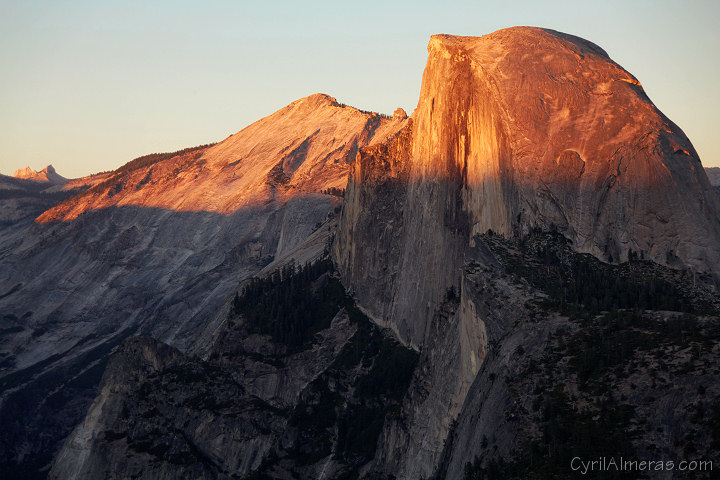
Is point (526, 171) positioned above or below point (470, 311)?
above

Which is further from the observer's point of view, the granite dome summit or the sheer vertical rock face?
the sheer vertical rock face

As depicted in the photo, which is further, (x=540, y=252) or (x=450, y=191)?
(x=450, y=191)

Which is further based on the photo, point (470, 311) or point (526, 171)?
point (526, 171)

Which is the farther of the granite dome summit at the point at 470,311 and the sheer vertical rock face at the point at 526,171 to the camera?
the sheer vertical rock face at the point at 526,171

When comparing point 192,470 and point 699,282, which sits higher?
point 699,282

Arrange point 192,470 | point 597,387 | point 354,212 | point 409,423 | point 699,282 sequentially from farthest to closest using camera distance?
1. point 354,212
2. point 192,470
3. point 409,423
4. point 699,282
5. point 597,387

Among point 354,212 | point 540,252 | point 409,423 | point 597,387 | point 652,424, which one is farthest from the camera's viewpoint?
point 354,212

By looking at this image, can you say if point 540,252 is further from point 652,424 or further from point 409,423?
point 652,424

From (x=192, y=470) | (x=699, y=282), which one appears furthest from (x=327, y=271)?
(x=699, y=282)
